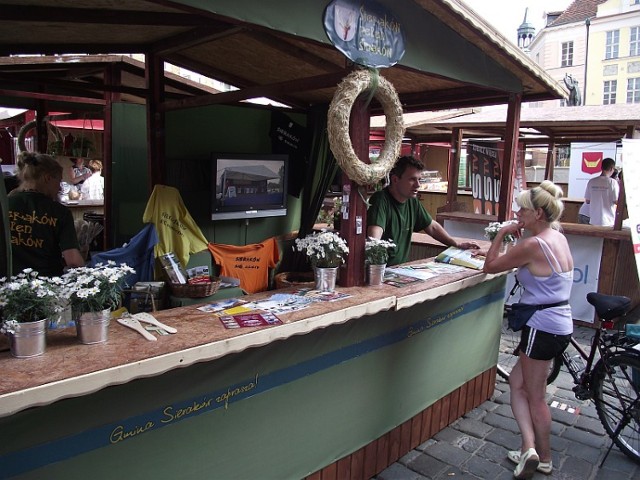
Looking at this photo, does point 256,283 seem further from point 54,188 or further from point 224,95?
point 54,188

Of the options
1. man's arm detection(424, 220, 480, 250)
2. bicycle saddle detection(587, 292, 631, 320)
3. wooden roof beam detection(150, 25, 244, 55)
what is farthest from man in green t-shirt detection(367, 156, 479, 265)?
wooden roof beam detection(150, 25, 244, 55)

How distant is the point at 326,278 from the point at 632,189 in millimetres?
2982

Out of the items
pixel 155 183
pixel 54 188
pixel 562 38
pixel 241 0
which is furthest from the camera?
pixel 562 38

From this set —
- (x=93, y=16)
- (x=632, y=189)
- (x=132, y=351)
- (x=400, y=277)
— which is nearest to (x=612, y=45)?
(x=632, y=189)

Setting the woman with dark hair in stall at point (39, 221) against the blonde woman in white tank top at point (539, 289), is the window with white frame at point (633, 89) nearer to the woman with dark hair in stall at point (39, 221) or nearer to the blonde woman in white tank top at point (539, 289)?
the blonde woman in white tank top at point (539, 289)

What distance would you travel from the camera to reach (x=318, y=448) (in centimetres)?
297

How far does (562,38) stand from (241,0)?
153 feet

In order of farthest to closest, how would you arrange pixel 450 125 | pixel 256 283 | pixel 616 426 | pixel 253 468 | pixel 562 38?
1. pixel 562 38
2. pixel 450 125
3. pixel 256 283
4. pixel 616 426
5. pixel 253 468

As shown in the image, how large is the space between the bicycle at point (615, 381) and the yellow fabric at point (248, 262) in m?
3.24

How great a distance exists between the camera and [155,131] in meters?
5.05

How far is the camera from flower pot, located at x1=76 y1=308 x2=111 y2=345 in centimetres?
195

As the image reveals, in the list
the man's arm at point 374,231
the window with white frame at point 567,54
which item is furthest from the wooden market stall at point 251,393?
the window with white frame at point 567,54

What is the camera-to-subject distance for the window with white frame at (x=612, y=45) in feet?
121

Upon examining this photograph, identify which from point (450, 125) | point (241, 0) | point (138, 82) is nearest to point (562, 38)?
point (450, 125)
